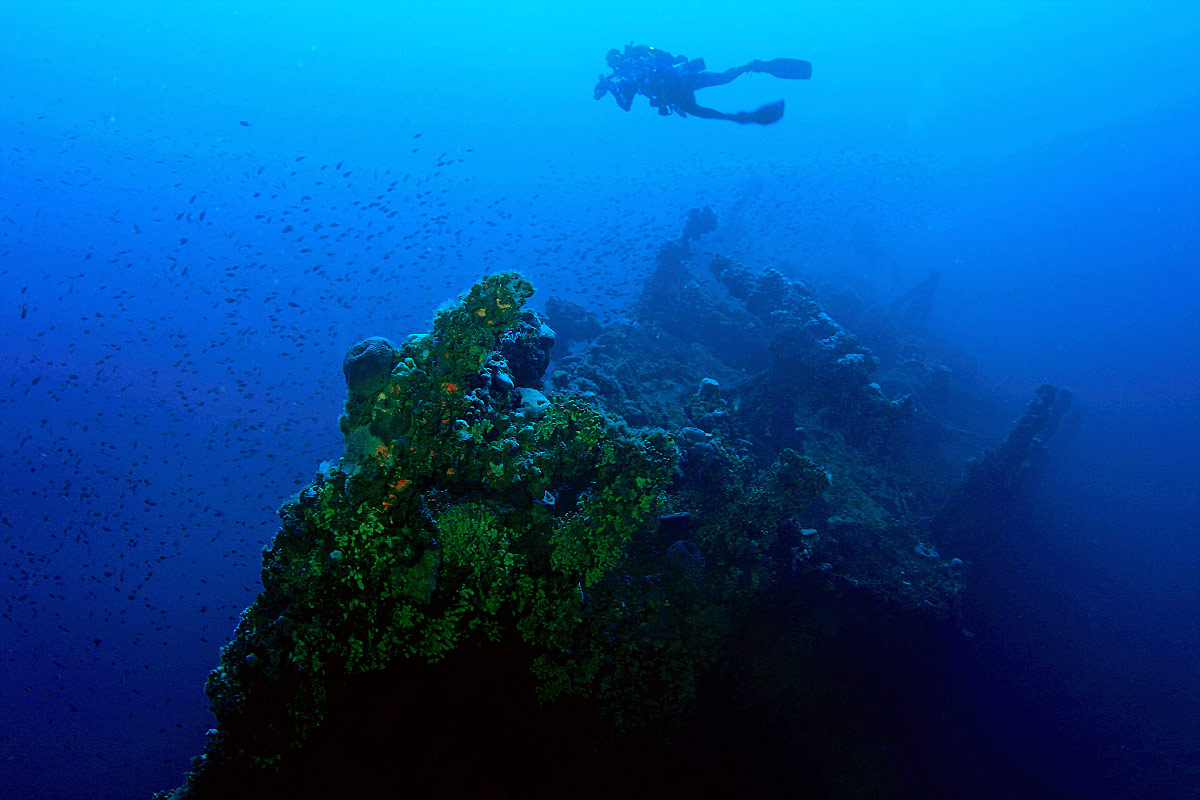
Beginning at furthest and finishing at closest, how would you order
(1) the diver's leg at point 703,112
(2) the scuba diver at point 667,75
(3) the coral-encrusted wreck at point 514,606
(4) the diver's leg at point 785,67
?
(4) the diver's leg at point 785,67, (2) the scuba diver at point 667,75, (1) the diver's leg at point 703,112, (3) the coral-encrusted wreck at point 514,606

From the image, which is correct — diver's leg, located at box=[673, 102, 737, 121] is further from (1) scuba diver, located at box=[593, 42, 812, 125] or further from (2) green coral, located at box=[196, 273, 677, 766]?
(2) green coral, located at box=[196, 273, 677, 766]

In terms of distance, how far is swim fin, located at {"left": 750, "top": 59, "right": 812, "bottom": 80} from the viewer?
50.9 feet

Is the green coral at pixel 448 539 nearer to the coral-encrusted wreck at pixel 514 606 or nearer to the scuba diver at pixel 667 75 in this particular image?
the coral-encrusted wreck at pixel 514 606

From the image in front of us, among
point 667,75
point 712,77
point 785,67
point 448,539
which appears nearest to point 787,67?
point 785,67

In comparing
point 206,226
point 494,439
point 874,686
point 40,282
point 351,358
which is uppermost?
point 206,226

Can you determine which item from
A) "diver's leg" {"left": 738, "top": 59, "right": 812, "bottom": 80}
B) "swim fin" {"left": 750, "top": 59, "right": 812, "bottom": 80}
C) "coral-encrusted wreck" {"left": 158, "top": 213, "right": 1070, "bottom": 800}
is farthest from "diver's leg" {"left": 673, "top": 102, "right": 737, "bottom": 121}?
"coral-encrusted wreck" {"left": 158, "top": 213, "right": 1070, "bottom": 800}

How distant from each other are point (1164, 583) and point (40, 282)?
120m

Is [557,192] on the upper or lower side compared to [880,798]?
upper

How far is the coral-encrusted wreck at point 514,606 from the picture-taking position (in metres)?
3.72

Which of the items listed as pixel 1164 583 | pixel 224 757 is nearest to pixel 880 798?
pixel 224 757

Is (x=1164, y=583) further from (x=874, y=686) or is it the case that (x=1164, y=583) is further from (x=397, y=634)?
(x=397, y=634)

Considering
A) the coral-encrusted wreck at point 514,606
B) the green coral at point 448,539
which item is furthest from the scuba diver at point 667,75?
the green coral at point 448,539

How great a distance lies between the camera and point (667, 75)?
48.9 feet

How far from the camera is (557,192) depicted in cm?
11981
